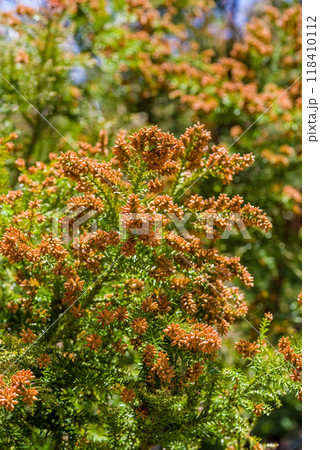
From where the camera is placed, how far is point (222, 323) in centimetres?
118

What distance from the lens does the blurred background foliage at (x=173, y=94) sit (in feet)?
7.01

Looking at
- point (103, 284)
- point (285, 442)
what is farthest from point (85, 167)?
point (285, 442)

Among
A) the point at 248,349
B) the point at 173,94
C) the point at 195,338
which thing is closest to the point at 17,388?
the point at 195,338

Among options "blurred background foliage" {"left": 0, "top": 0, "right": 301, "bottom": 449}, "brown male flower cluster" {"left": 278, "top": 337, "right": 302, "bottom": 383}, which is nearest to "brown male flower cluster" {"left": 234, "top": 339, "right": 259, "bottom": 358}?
"brown male flower cluster" {"left": 278, "top": 337, "right": 302, "bottom": 383}

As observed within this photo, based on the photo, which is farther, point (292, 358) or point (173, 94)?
point (173, 94)

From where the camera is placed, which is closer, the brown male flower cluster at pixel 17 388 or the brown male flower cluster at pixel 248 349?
the brown male flower cluster at pixel 17 388

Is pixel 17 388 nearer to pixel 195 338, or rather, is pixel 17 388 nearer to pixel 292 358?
pixel 195 338

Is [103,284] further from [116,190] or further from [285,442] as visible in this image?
[285,442]

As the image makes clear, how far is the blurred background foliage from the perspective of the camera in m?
2.14

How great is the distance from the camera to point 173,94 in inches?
116

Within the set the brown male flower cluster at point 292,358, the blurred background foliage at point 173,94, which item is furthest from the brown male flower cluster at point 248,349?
the blurred background foliage at point 173,94

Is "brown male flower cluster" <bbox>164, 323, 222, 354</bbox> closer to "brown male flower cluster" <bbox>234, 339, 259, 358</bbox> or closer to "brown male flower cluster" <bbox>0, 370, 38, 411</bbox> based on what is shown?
"brown male flower cluster" <bbox>234, 339, 259, 358</bbox>

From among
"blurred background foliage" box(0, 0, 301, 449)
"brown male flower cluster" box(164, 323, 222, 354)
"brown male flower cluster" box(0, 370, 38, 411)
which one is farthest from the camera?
"blurred background foliage" box(0, 0, 301, 449)

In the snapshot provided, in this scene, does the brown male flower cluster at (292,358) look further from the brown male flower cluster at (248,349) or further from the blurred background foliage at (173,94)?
the blurred background foliage at (173,94)
